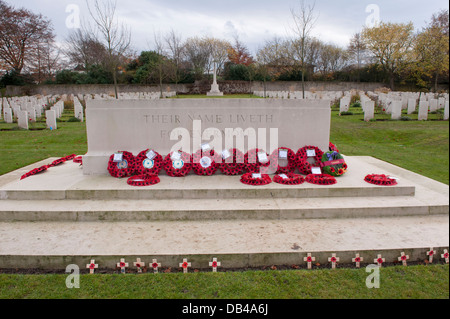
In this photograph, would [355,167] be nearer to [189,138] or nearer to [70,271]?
[189,138]

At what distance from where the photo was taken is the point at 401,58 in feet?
108

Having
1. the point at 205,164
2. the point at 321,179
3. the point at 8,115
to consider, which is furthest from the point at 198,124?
the point at 8,115

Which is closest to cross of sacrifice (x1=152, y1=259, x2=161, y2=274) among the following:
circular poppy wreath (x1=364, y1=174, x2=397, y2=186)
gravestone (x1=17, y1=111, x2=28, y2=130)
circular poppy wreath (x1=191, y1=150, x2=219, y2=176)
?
circular poppy wreath (x1=191, y1=150, x2=219, y2=176)

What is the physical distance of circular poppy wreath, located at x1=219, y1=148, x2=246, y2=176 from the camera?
227 inches

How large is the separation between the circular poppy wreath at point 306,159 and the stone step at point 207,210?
1199 millimetres

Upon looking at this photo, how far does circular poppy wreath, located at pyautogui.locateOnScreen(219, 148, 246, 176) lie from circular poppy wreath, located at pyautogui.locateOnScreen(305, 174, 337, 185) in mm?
1238

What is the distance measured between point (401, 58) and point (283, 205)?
35634 mm

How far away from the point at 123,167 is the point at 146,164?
0.48m

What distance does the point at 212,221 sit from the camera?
4320 mm

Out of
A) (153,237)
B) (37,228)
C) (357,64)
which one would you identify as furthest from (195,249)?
(357,64)

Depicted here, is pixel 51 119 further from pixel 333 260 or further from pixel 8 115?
pixel 333 260

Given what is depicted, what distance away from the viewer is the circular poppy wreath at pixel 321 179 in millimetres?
5188

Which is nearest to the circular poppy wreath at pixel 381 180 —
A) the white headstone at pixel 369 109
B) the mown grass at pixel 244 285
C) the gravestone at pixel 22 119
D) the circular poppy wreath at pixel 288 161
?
the circular poppy wreath at pixel 288 161

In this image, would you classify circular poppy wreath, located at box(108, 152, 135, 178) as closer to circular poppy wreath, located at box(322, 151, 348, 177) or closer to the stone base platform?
the stone base platform
